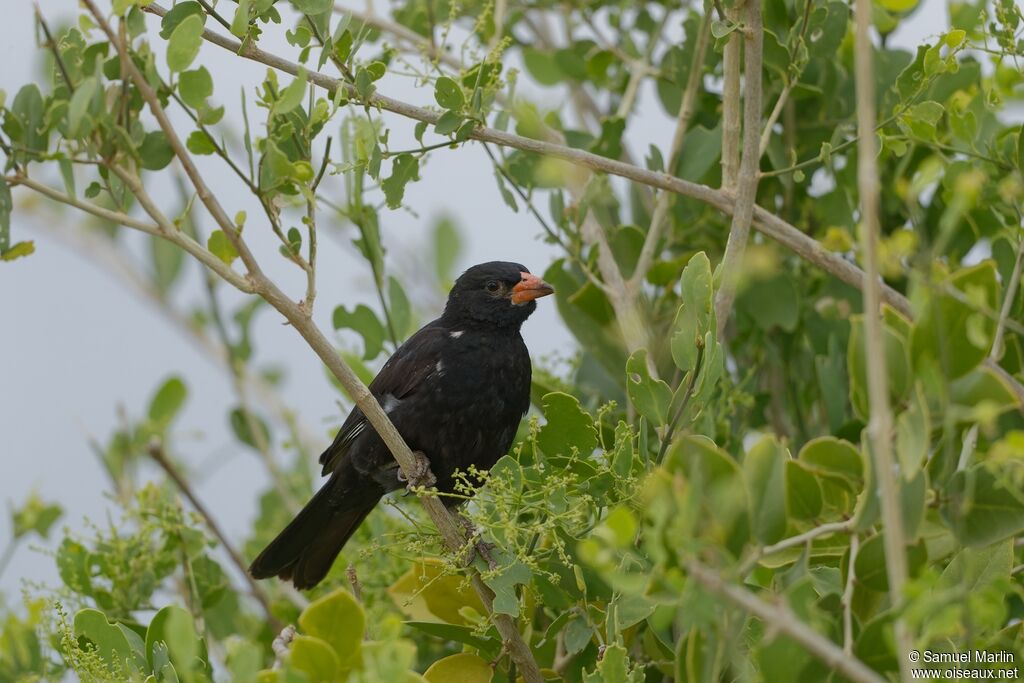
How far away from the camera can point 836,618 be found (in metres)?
2.22

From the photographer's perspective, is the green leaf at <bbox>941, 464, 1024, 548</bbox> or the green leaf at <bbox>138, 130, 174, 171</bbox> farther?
the green leaf at <bbox>138, 130, 174, 171</bbox>

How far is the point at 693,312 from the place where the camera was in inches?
111

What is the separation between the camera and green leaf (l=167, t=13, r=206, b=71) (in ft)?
9.25

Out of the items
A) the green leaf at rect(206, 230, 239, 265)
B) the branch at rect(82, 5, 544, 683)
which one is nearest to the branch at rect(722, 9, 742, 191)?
the branch at rect(82, 5, 544, 683)

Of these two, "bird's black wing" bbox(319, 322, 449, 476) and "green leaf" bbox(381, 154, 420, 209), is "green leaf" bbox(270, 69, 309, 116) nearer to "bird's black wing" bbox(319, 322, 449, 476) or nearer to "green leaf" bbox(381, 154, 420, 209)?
"green leaf" bbox(381, 154, 420, 209)

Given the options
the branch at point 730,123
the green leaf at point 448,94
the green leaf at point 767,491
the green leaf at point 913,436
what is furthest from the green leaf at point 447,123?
the green leaf at point 913,436

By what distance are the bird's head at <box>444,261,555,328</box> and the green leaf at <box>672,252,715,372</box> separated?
1.88m

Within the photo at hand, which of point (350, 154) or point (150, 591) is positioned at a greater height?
point (350, 154)

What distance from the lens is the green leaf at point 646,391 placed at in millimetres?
2889

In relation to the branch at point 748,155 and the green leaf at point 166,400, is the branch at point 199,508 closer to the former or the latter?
the green leaf at point 166,400

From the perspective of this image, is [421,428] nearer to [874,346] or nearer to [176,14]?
[176,14]

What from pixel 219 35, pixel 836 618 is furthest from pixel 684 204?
pixel 836 618

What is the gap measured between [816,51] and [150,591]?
2.79 metres

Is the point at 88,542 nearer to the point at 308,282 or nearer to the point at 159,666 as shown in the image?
the point at 159,666
